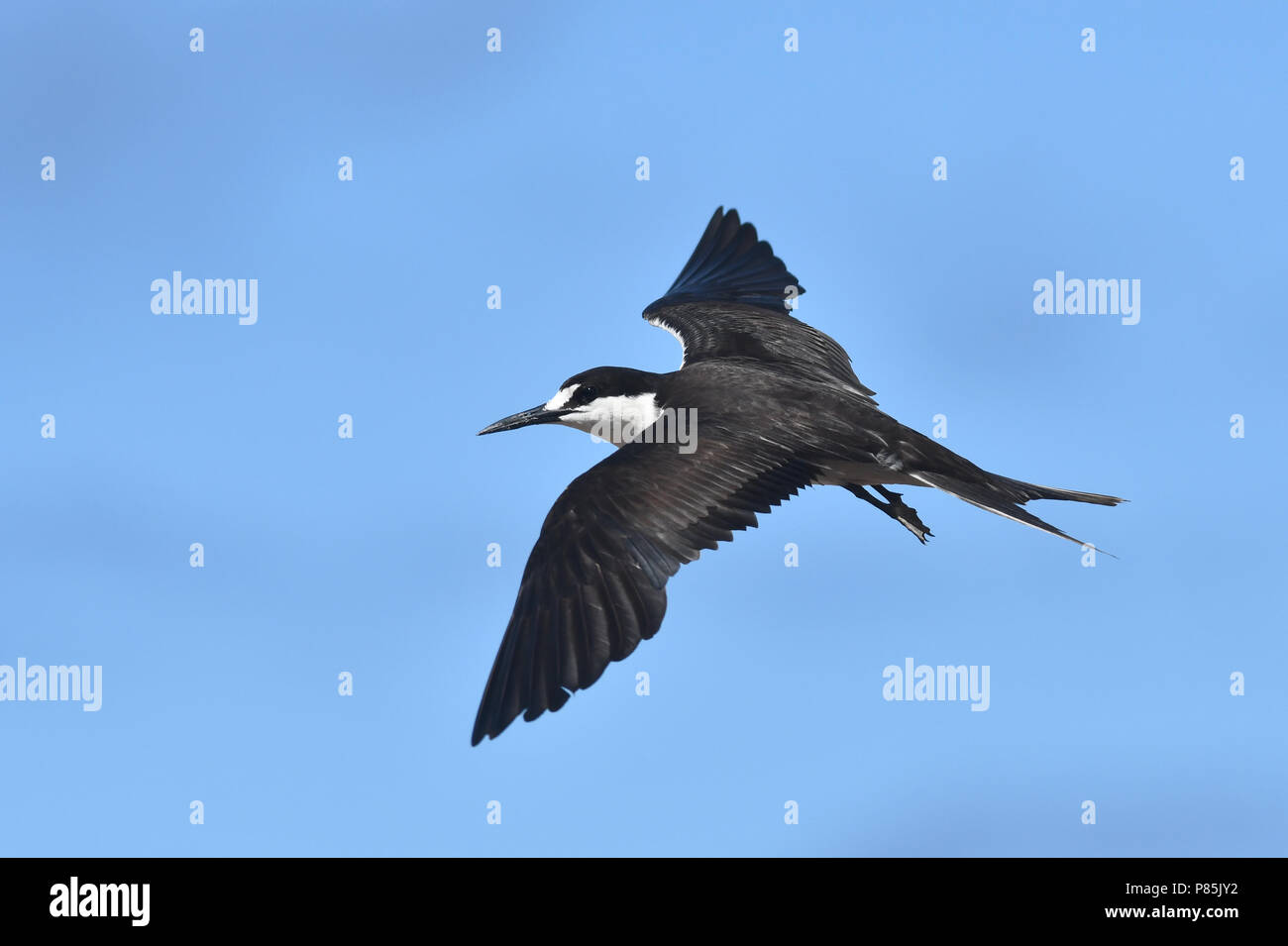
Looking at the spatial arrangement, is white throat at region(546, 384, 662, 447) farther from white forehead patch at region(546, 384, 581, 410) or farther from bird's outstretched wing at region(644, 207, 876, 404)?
bird's outstretched wing at region(644, 207, 876, 404)

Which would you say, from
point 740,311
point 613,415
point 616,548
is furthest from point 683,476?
point 740,311

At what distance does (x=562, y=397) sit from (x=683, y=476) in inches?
91.3

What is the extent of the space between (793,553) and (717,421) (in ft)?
6.18

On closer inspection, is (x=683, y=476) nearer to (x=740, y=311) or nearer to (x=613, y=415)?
(x=613, y=415)

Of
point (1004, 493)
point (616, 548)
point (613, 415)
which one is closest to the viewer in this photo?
point (616, 548)

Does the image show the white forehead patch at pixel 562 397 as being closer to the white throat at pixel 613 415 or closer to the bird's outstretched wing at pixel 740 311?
the white throat at pixel 613 415

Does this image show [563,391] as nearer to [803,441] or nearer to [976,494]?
[803,441]

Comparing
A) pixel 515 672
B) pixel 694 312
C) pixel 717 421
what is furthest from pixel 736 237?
pixel 515 672

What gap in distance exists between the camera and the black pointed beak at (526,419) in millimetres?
11992

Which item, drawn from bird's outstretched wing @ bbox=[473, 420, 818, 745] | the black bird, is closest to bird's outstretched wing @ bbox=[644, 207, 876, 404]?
the black bird

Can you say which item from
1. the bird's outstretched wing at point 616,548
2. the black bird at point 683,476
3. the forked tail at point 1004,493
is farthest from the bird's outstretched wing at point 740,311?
the bird's outstretched wing at point 616,548

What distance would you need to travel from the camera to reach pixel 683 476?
392 inches

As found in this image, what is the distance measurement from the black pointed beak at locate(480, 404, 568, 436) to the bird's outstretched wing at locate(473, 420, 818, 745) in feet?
5.97

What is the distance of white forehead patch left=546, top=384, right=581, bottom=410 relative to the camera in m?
11.9
